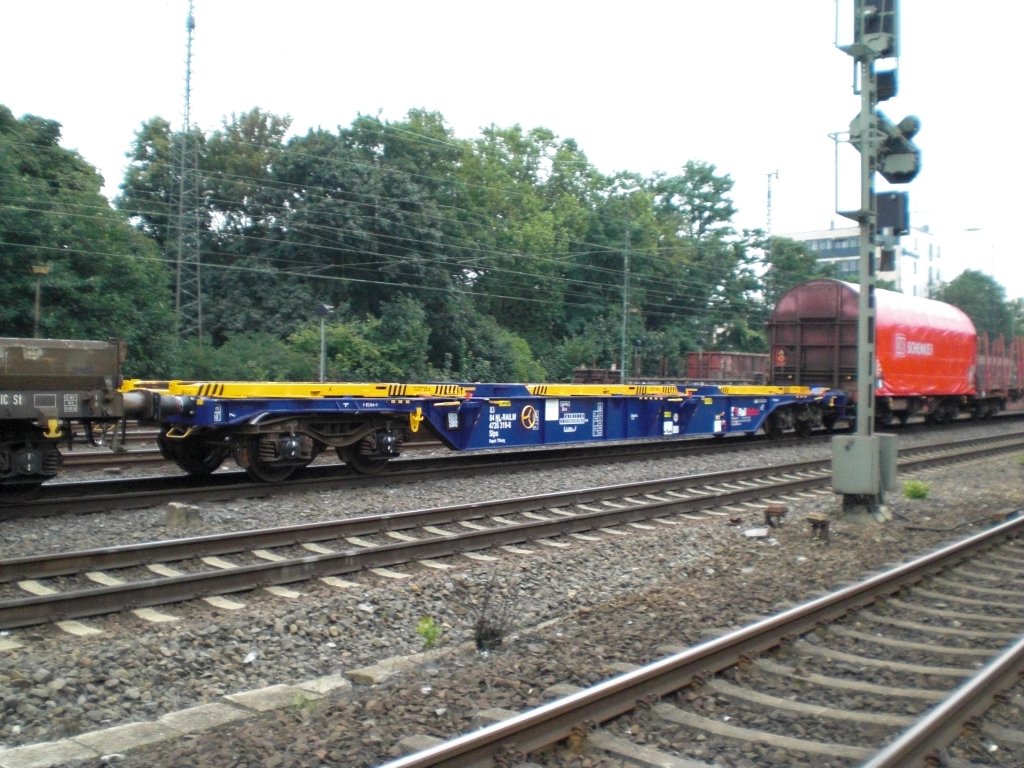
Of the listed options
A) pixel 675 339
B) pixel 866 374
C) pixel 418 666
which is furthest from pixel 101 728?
pixel 675 339

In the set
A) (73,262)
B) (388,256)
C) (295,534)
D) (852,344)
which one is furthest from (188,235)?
(295,534)

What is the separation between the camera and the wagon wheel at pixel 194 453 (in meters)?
12.4

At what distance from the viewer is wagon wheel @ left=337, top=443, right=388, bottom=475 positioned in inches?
527

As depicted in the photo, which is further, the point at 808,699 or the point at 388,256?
the point at 388,256

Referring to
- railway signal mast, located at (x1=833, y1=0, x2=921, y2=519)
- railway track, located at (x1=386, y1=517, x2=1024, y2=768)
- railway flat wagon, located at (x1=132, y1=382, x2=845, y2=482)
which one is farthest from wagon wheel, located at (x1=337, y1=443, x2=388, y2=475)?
railway track, located at (x1=386, y1=517, x2=1024, y2=768)

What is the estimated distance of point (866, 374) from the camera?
10.8m

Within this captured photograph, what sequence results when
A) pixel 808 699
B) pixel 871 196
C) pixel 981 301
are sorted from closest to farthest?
pixel 808 699 < pixel 871 196 < pixel 981 301

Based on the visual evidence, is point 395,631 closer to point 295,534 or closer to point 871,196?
point 295,534

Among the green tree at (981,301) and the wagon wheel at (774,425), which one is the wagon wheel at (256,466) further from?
the green tree at (981,301)

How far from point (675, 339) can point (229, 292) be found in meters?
24.7

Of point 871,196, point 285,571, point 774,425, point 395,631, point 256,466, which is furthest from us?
point 774,425

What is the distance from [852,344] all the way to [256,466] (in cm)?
1573

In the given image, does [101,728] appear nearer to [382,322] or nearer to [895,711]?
[895,711]

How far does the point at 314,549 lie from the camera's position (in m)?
8.84
